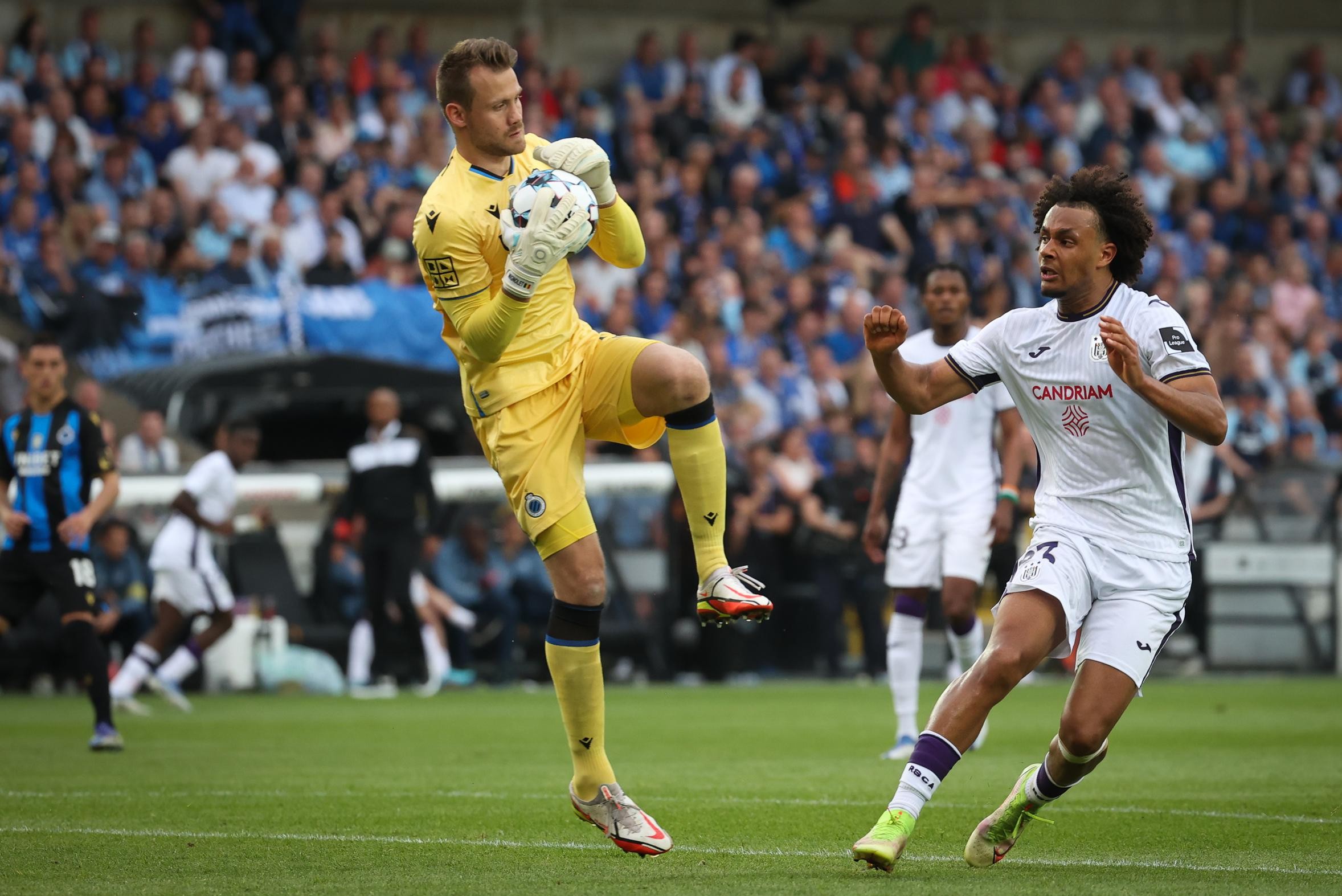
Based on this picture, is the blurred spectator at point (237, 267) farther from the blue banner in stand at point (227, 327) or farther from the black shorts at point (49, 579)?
the black shorts at point (49, 579)

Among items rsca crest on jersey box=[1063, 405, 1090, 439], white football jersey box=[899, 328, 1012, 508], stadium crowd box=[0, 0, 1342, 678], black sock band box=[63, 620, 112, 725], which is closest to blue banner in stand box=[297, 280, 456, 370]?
stadium crowd box=[0, 0, 1342, 678]

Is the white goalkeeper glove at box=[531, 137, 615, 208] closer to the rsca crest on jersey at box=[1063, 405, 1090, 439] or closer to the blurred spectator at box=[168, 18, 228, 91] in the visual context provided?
the rsca crest on jersey at box=[1063, 405, 1090, 439]

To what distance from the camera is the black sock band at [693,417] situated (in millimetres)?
6691

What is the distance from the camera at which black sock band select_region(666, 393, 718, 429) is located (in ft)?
22.0

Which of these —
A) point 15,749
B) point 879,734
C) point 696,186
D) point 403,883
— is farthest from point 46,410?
point 696,186

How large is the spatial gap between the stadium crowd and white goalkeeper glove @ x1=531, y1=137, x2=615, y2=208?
1152cm

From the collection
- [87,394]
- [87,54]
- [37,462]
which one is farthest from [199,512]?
[87,54]

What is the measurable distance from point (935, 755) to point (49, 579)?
22.7 feet

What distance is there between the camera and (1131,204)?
20.6 ft

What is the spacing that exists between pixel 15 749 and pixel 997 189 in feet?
52.9

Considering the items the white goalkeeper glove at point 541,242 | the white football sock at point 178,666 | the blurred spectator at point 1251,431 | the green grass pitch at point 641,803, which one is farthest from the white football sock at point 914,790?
the blurred spectator at point 1251,431

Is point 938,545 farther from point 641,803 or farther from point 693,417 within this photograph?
point 693,417

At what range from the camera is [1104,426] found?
6172 mm

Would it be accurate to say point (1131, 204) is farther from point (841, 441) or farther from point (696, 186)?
point (696, 186)
